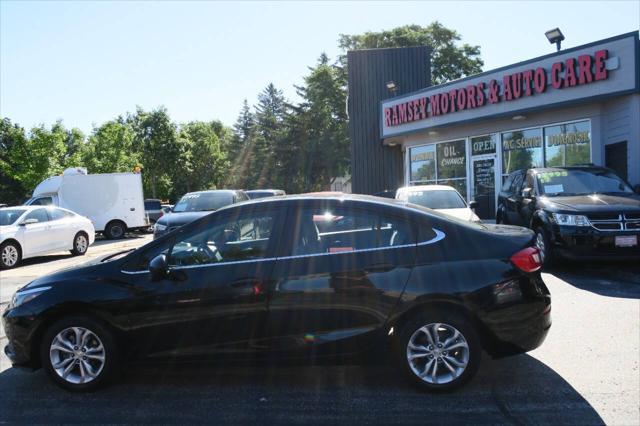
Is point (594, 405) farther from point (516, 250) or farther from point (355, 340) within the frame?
point (355, 340)

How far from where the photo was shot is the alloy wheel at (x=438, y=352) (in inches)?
148

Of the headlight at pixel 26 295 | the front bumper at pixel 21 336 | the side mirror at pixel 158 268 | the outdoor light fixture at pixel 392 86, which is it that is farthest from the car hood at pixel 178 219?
the outdoor light fixture at pixel 392 86

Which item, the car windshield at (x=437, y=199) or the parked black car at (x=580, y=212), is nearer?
the parked black car at (x=580, y=212)

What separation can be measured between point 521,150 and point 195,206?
9.67 meters

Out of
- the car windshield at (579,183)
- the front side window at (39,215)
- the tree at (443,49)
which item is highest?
the tree at (443,49)

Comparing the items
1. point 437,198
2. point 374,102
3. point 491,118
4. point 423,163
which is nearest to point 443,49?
point 374,102

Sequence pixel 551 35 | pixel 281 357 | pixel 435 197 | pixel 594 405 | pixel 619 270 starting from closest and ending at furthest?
pixel 594 405 → pixel 281 357 → pixel 619 270 → pixel 435 197 → pixel 551 35

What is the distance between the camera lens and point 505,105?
14.6 metres

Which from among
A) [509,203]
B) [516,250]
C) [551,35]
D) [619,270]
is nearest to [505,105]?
[551,35]

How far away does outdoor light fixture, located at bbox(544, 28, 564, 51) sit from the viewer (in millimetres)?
14453

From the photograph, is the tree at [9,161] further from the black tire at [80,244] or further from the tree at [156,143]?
the black tire at [80,244]

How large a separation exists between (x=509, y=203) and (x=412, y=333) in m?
7.59

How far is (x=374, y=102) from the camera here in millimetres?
21703

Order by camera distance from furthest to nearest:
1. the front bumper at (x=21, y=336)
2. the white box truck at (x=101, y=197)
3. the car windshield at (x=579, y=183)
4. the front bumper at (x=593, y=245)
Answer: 1. the white box truck at (x=101, y=197)
2. the car windshield at (x=579, y=183)
3. the front bumper at (x=593, y=245)
4. the front bumper at (x=21, y=336)
